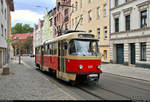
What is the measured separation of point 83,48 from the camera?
33.4ft

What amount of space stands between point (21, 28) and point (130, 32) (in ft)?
372

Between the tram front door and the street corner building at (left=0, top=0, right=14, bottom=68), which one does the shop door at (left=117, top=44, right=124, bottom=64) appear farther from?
the tram front door

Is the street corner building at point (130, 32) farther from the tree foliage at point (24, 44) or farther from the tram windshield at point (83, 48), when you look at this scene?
the tree foliage at point (24, 44)

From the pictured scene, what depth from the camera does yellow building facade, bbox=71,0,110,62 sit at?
29359 mm

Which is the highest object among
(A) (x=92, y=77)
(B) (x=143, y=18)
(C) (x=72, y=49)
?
(B) (x=143, y=18)

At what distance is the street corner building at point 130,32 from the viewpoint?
21125 mm

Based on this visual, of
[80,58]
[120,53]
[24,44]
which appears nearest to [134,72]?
[120,53]

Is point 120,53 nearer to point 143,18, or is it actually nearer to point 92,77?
point 143,18

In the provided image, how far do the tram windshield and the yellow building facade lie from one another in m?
16.9

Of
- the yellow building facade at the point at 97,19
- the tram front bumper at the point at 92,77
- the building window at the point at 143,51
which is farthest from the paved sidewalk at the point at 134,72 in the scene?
the yellow building facade at the point at 97,19

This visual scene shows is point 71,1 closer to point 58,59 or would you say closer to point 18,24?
point 58,59

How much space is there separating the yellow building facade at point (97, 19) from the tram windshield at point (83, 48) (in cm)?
1692

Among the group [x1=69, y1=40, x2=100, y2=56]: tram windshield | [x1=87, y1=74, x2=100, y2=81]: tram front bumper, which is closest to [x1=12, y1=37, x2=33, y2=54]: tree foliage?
[x1=69, y1=40, x2=100, y2=56]: tram windshield

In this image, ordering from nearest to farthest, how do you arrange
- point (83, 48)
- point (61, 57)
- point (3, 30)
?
point (83, 48), point (61, 57), point (3, 30)
